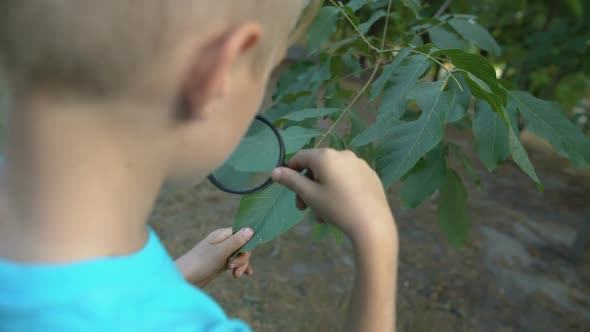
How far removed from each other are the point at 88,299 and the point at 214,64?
189 mm

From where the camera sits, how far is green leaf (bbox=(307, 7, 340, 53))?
951 millimetres

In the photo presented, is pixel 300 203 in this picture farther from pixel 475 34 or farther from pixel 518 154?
pixel 475 34

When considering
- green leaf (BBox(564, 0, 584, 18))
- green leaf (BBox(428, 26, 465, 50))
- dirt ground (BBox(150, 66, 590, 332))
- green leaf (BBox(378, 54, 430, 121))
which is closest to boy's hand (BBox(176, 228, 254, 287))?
green leaf (BBox(378, 54, 430, 121))

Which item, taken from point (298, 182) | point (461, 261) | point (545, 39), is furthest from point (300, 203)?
point (545, 39)

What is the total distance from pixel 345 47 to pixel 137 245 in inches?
32.9

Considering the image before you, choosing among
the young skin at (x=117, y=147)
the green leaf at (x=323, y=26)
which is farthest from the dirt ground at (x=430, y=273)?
the young skin at (x=117, y=147)

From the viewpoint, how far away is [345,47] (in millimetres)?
1168

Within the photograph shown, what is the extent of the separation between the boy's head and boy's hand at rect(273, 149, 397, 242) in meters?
0.13

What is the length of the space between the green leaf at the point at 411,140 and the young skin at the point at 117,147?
0.26m

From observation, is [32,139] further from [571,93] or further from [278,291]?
[571,93]

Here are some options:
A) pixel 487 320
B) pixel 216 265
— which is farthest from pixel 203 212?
pixel 216 265

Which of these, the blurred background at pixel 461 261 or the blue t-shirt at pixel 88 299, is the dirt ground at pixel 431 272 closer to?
the blurred background at pixel 461 261

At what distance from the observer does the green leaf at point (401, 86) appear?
74cm

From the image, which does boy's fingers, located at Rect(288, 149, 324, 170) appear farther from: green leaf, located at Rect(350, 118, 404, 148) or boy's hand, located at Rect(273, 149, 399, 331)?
green leaf, located at Rect(350, 118, 404, 148)
